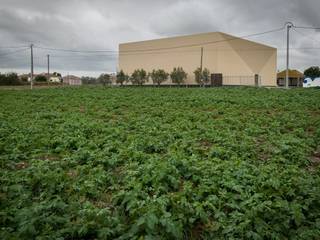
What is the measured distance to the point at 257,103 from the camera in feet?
57.7

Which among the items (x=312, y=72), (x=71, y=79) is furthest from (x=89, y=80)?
(x=312, y=72)

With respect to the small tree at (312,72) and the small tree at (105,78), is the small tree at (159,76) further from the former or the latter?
the small tree at (312,72)

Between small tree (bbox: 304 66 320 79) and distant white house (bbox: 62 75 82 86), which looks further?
distant white house (bbox: 62 75 82 86)

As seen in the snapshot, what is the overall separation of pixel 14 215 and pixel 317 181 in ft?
14.3

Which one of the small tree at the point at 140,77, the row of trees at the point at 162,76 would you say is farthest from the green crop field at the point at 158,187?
the small tree at the point at 140,77

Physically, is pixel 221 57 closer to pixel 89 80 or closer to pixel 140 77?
pixel 140 77

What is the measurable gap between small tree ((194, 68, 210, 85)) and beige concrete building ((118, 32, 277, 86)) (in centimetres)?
319

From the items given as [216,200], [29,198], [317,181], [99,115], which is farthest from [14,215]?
[99,115]

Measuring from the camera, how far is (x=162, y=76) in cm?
5912

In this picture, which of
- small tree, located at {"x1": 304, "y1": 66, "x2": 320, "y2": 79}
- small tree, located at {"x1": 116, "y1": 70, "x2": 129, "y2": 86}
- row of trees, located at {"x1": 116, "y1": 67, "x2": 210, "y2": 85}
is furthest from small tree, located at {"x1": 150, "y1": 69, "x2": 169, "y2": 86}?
small tree, located at {"x1": 304, "y1": 66, "x2": 320, "y2": 79}

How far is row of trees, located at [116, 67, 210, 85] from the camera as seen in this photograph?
54094mm

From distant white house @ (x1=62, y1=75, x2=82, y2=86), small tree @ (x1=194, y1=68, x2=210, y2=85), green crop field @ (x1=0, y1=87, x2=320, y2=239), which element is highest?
distant white house @ (x1=62, y1=75, x2=82, y2=86)

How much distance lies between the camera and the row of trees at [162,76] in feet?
177

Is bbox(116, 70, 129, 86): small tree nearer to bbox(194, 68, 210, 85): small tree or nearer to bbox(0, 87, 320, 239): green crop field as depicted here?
bbox(194, 68, 210, 85): small tree
